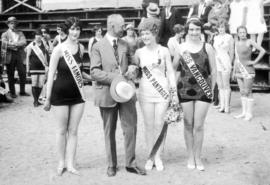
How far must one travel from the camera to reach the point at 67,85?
4762mm

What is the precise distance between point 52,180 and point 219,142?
9.63ft

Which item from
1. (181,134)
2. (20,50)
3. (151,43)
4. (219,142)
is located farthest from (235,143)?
(20,50)

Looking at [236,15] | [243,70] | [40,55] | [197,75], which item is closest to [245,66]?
[243,70]

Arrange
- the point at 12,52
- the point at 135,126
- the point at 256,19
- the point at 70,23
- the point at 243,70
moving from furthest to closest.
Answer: the point at 12,52 → the point at 256,19 → the point at 243,70 → the point at 135,126 → the point at 70,23

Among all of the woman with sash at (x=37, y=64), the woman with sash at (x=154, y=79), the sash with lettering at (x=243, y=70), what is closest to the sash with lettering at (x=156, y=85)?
the woman with sash at (x=154, y=79)

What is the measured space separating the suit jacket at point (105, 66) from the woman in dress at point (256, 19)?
6.21 metres

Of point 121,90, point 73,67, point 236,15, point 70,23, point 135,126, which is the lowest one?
point 135,126

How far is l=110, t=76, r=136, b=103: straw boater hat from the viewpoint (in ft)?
14.7

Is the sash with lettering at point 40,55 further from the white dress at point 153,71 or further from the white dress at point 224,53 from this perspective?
the white dress at point 153,71

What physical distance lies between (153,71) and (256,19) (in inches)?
236

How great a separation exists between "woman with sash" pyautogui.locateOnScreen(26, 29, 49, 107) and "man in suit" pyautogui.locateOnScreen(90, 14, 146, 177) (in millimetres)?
5261

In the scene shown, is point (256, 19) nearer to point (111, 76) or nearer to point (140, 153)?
point (140, 153)

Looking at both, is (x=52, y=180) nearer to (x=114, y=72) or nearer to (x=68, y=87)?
(x=68, y=87)

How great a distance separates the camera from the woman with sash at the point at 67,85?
473 cm
